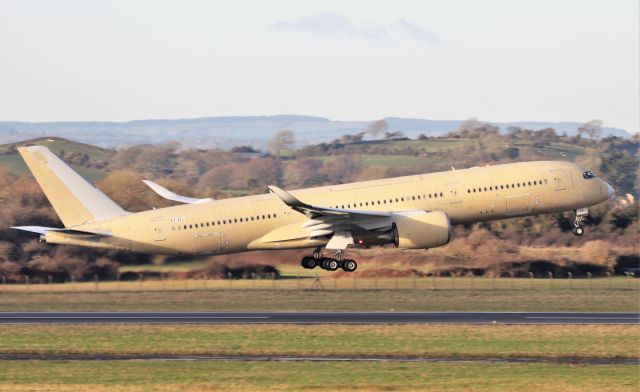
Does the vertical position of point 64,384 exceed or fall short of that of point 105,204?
it falls short

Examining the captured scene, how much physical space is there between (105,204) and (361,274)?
19.3 meters

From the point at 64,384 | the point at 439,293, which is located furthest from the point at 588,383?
the point at 439,293

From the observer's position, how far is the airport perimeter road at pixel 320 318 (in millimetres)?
49250

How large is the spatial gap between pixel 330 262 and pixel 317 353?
57.3 feet

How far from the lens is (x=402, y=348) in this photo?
41.3 meters

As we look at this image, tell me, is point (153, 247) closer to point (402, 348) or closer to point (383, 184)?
point (383, 184)

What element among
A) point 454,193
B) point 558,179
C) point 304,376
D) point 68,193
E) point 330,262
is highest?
point 558,179

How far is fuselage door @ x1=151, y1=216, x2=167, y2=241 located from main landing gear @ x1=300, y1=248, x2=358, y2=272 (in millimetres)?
7719

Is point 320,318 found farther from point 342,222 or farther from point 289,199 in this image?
point 342,222

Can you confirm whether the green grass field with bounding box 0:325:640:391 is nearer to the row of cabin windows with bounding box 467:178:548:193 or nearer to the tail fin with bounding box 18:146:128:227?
the tail fin with bounding box 18:146:128:227

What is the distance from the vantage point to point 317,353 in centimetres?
4038

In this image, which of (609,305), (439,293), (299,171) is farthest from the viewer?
(299,171)

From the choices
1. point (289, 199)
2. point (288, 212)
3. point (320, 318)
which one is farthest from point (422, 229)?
point (320, 318)

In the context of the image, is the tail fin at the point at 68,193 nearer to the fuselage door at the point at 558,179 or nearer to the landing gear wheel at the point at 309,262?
the landing gear wheel at the point at 309,262
